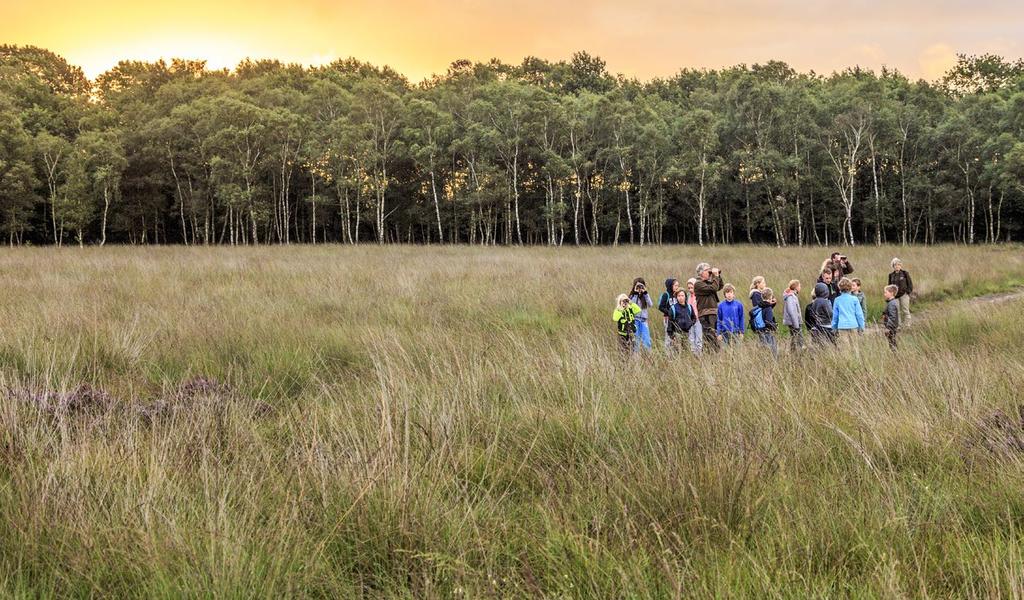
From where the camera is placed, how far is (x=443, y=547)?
2.38 meters

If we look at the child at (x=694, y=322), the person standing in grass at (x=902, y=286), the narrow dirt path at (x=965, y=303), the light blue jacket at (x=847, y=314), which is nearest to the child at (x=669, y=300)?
the child at (x=694, y=322)

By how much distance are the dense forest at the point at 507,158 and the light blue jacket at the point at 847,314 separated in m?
31.1

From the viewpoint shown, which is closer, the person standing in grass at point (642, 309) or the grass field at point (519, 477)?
the grass field at point (519, 477)

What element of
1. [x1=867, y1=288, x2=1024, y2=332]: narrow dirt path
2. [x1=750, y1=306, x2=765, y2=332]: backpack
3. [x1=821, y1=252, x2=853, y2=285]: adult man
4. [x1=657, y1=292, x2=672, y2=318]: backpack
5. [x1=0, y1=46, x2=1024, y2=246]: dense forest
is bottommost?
[x1=867, y1=288, x2=1024, y2=332]: narrow dirt path

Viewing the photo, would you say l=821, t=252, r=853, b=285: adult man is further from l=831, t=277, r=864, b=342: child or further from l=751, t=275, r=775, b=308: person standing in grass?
l=751, t=275, r=775, b=308: person standing in grass

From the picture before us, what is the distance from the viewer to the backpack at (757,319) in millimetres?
8422

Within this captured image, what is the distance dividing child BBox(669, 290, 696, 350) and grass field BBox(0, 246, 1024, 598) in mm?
2175

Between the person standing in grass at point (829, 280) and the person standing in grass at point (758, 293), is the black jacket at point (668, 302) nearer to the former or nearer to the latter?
the person standing in grass at point (758, 293)

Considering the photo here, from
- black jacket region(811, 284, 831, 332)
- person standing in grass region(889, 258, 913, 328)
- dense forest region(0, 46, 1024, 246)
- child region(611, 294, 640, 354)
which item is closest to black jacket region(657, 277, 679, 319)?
child region(611, 294, 640, 354)

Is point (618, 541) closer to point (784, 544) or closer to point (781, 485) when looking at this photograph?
point (784, 544)

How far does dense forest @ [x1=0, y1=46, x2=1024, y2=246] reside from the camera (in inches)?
1538

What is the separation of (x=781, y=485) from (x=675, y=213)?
2161 inches

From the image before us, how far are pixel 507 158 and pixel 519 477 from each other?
143 ft

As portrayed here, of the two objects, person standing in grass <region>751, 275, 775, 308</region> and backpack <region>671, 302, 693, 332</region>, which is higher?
person standing in grass <region>751, 275, 775, 308</region>
